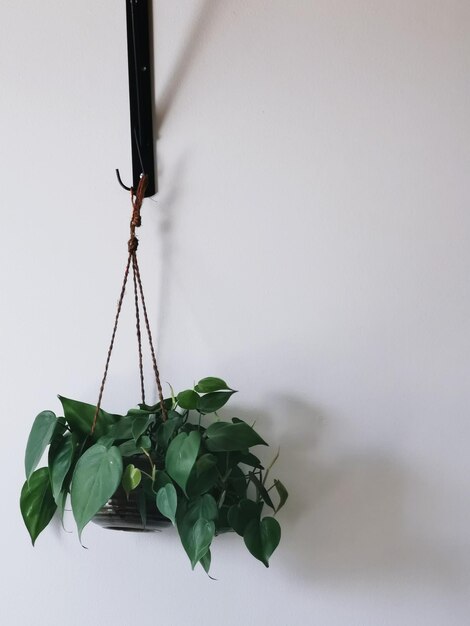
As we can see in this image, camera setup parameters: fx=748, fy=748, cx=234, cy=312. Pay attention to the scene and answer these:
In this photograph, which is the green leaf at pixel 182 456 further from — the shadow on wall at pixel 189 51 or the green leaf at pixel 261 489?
the shadow on wall at pixel 189 51

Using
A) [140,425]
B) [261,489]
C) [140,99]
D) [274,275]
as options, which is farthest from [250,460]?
[140,99]

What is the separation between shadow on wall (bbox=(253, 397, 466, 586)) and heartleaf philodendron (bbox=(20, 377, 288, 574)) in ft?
0.15

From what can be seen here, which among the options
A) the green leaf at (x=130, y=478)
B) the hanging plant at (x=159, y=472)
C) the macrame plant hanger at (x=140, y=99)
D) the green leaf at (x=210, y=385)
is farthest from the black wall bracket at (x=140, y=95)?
the green leaf at (x=130, y=478)

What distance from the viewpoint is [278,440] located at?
1.05m

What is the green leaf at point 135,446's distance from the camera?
3.13ft

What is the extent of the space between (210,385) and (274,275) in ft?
0.65

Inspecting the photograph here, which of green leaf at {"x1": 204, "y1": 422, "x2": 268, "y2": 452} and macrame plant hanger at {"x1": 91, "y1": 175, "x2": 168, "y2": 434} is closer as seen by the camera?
green leaf at {"x1": 204, "y1": 422, "x2": 268, "y2": 452}

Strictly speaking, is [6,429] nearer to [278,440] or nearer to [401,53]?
[278,440]

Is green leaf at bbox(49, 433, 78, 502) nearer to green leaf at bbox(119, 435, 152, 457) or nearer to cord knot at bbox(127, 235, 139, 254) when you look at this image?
green leaf at bbox(119, 435, 152, 457)

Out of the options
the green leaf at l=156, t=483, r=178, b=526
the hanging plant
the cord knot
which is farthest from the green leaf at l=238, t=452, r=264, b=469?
the cord knot

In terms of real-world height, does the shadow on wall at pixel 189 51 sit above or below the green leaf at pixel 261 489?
above

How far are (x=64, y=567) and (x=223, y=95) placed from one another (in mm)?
732

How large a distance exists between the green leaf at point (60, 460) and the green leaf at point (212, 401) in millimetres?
179

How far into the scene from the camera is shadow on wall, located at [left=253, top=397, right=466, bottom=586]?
1010 mm
